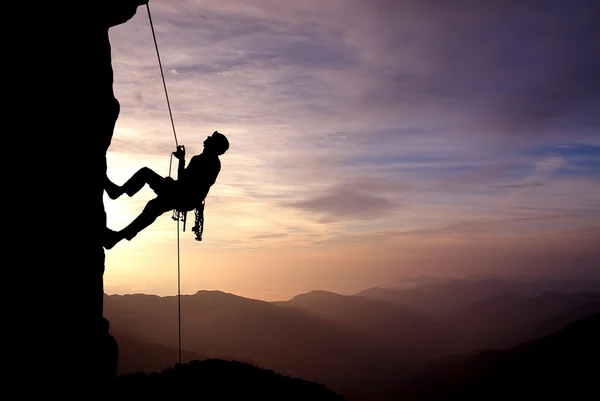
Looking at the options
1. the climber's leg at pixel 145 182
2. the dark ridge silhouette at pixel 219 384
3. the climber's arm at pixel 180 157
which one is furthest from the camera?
the dark ridge silhouette at pixel 219 384

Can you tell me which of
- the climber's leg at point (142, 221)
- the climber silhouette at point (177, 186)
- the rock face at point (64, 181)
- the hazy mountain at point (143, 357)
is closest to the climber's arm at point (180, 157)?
the climber silhouette at point (177, 186)

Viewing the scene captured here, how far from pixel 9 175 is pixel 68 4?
338 cm

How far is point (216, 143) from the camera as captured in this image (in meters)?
13.4

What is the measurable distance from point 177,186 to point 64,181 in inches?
166

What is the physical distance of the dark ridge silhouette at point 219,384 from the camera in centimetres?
1797

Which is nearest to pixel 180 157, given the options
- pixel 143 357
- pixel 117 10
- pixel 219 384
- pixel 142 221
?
pixel 142 221

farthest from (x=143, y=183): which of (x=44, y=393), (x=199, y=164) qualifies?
(x=44, y=393)

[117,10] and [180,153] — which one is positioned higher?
[117,10]

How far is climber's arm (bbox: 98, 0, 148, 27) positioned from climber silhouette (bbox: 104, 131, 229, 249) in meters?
3.52

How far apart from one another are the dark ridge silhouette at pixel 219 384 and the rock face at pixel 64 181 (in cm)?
890

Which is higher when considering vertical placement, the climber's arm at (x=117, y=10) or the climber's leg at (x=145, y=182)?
the climber's arm at (x=117, y=10)

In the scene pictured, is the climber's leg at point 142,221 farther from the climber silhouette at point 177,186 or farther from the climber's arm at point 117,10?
the climber's arm at point 117,10

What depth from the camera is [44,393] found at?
749 centimetres

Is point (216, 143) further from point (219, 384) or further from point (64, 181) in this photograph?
point (219, 384)
